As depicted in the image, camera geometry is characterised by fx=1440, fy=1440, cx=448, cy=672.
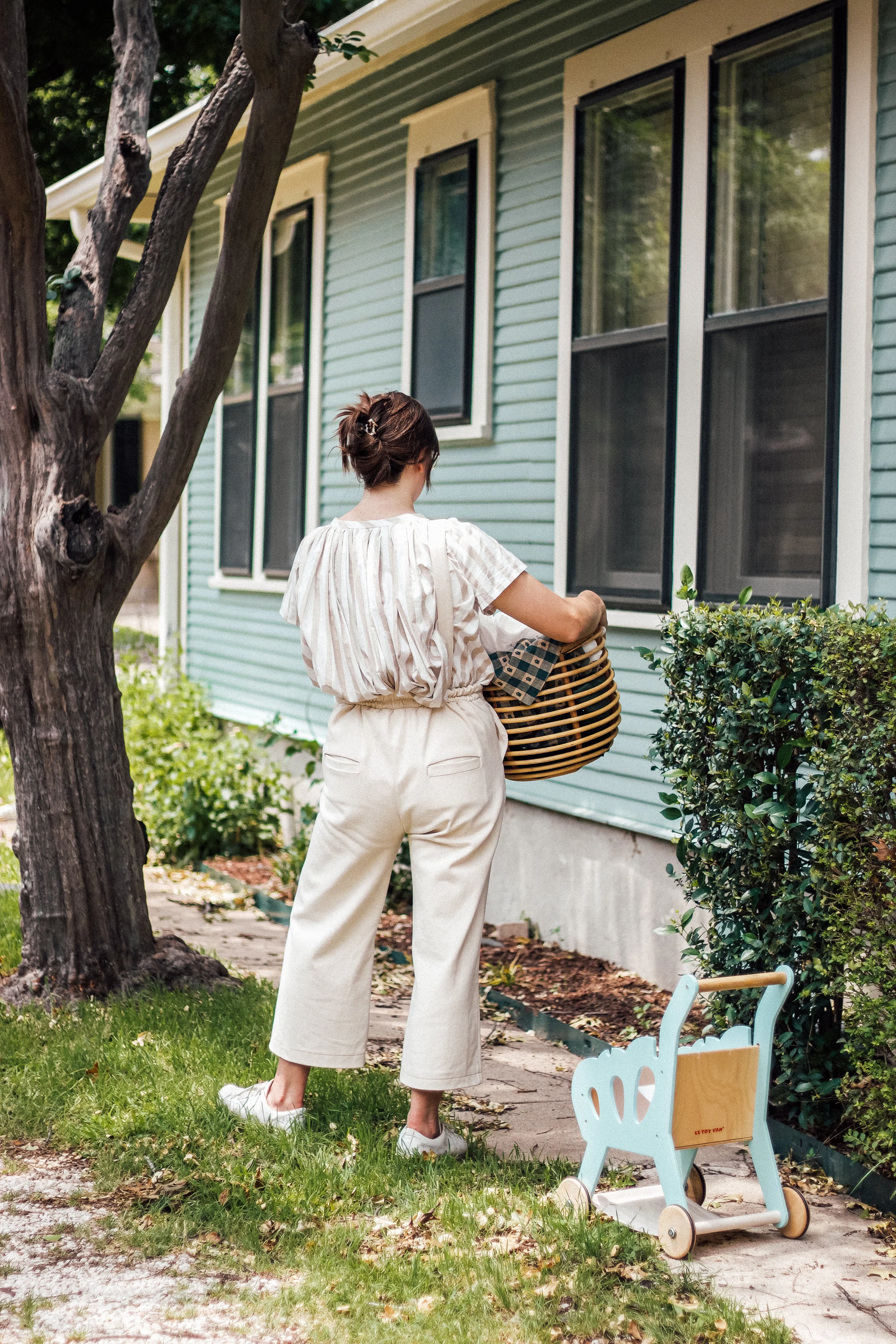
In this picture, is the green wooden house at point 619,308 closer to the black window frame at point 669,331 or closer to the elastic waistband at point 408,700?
the black window frame at point 669,331

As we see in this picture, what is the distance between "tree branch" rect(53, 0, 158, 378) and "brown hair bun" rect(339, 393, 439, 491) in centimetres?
216

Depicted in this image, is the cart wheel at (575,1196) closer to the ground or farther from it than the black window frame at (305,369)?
closer to the ground

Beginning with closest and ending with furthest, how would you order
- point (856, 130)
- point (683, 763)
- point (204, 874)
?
point (683, 763) < point (856, 130) < point (204, 874)

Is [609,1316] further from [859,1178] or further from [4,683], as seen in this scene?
[4,683]

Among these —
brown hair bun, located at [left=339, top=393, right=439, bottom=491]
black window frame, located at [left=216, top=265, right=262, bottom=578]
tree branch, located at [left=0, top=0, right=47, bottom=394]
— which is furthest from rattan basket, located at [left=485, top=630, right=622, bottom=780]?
black window frame, located at [left=216, top=265, right=262, bottom=578]

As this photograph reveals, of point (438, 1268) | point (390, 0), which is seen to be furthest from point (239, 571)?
point (438, 1268)

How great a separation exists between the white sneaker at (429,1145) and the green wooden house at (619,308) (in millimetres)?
2203

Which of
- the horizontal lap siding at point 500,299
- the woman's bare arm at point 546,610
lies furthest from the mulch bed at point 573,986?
the woman's bare arm at point 546,610

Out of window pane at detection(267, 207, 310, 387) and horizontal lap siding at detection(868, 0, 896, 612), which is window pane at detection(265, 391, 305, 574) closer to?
window pane at detection(267, 207, 310, 387)

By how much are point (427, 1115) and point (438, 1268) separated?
66 cm

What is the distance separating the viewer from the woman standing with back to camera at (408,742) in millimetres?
3750

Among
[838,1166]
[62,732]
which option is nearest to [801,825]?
[838,1166]

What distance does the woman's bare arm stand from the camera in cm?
374

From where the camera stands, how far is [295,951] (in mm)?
4023
